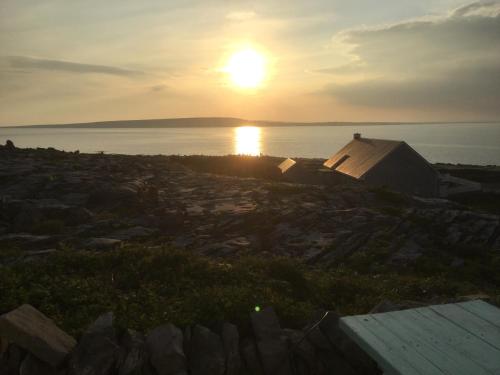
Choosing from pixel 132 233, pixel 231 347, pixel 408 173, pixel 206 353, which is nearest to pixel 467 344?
pixel 231 347

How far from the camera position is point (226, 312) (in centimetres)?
645

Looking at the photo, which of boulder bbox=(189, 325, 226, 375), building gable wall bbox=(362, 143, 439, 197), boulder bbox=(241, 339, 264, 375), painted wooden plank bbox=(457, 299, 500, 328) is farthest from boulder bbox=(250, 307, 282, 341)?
building gable wall bbox=(362, 143, 439, 197)

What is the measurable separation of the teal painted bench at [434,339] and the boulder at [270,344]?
4.21 ft

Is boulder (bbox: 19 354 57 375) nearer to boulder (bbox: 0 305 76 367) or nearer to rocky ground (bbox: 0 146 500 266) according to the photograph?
boulder (bbox: 0 305 76 367)

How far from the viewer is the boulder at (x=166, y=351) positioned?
17.0ft

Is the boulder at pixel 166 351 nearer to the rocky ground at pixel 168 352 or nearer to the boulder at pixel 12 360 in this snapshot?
the rocky ground at pixel 168 352

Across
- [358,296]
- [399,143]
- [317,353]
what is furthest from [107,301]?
[399,143]

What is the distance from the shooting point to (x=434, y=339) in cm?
412

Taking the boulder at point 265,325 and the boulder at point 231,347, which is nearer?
the boulder at point 231,347

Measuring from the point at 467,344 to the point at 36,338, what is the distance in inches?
203

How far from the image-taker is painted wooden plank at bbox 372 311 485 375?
11.9ft

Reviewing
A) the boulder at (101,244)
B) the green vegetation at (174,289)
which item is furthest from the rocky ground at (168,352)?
the boulder at (101,244)

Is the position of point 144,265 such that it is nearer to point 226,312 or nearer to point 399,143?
point 226,312

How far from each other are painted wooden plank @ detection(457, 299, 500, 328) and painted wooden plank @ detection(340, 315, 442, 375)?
124 cm
